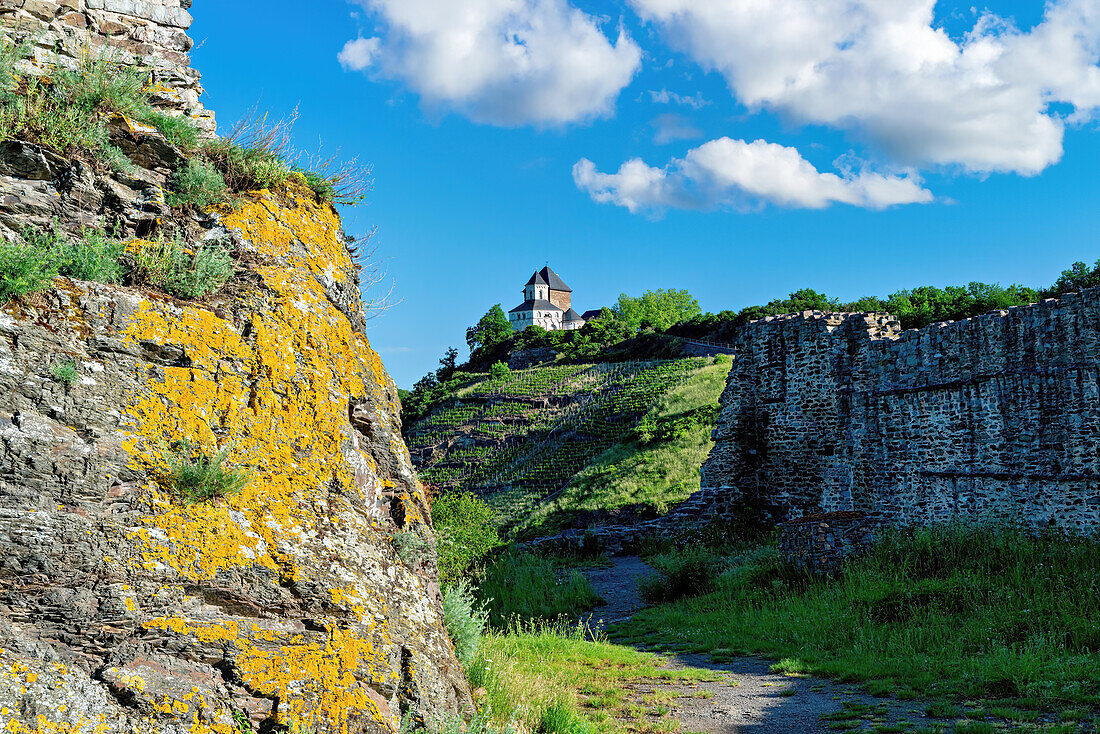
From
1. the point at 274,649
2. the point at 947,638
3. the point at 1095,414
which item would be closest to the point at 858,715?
the point at 947,638

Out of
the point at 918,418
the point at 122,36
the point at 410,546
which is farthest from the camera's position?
the point at 918,418

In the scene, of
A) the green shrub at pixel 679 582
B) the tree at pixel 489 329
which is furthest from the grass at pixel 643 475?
the tree at pixel 489 329

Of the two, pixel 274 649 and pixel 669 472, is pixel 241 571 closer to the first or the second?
pixel 274 649

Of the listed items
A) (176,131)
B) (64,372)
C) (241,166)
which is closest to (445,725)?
(64,372)

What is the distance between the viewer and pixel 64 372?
11.0ft

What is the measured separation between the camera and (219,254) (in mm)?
4352

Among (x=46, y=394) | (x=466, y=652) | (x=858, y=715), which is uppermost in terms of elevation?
(x=46, y=394)

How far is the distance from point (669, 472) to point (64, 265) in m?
23.5

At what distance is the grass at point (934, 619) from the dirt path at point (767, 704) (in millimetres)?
308

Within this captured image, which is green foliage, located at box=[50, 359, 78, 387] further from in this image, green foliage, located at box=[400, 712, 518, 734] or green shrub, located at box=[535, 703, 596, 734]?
green shrub, located at box=[535, 703, 596, 734]

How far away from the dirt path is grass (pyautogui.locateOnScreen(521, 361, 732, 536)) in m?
12.9

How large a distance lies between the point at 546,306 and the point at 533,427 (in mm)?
78376

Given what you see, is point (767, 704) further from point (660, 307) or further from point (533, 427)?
point (660, 307)

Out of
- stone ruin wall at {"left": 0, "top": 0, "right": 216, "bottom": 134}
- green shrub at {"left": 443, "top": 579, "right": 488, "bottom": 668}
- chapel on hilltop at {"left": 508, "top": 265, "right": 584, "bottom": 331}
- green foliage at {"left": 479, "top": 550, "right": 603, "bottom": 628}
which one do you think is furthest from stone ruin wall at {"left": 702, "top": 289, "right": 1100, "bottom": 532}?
chapel on hilltop at {"left": 508, "top": 265, "right": 584, "bottom": 331}
